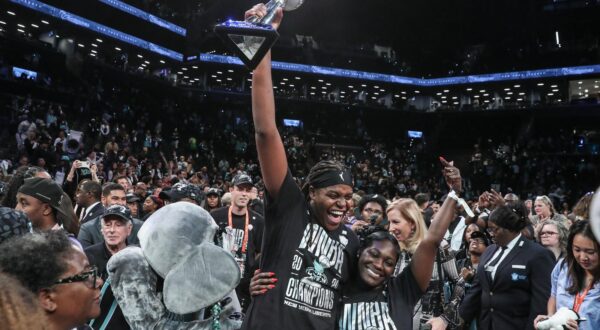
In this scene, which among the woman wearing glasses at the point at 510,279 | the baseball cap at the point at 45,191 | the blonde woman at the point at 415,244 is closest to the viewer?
the baseball cap at the point at 45,191

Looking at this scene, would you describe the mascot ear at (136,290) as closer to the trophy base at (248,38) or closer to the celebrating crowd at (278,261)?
the celebrating crowd at (278,261)

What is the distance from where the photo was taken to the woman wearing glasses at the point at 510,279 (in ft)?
12.6

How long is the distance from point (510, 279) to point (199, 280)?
113 inches

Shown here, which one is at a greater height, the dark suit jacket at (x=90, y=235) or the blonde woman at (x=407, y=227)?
the blonde woman at (x=407, y=227)

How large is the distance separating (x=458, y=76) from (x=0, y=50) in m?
29.7

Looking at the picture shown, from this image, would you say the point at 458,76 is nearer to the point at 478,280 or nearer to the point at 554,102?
the point at 554,102

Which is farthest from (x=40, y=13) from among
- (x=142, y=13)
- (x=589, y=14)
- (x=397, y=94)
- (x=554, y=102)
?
(x=589, y=14)

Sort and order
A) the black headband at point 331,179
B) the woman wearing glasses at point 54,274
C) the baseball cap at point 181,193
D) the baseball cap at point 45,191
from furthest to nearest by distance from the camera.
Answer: the baseball cap at point 181,193
the baseball cap at point 45,191
the black headband at point 331,179
the woman wearing glasses at point 54,274

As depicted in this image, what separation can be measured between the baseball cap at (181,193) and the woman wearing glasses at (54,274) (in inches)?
104

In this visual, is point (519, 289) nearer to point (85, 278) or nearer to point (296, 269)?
point (296, 269)

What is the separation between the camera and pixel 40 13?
24.7 meters

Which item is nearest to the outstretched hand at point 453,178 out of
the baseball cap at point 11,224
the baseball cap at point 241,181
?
the baseball cap at point 11,224

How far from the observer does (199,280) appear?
1.91 metres

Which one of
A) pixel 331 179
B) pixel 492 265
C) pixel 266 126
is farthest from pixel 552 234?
pixel 266 126
